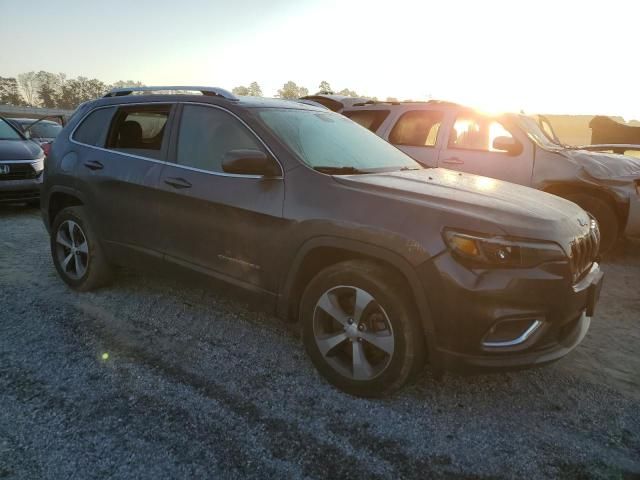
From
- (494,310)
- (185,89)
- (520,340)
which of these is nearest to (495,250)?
(494,310)

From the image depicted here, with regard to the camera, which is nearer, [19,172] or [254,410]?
[254,410]

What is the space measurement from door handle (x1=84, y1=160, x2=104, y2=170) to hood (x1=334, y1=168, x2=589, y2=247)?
2.26 metres

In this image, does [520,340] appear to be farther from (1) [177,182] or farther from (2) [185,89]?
(2) [185,89]

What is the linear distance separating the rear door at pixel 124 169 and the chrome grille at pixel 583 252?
2792mm

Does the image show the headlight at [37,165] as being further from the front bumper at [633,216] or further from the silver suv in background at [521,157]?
the front bumper at [633,216]

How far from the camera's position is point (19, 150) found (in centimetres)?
794

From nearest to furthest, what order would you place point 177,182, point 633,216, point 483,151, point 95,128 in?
1. point 177,182
2. point 95,128
3. point 633,216
4. point 483,151

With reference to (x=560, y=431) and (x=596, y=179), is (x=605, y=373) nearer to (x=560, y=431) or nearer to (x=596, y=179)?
(x=560, y=431)

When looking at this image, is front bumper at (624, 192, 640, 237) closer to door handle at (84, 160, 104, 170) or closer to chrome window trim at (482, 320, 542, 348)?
chrome window trim at (482, 320, 542, 348)

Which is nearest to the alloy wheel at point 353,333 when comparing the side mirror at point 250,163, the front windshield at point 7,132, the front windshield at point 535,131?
the side mirror at point 250,163

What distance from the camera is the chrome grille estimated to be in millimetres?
2496

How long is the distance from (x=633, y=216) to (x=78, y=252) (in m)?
6.09

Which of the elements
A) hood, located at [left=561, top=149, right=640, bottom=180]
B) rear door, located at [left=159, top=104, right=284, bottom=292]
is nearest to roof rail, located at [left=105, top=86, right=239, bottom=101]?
rear door, located at [left=159, top=104, right=284, bottom=292]

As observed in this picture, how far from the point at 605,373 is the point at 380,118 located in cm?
471
